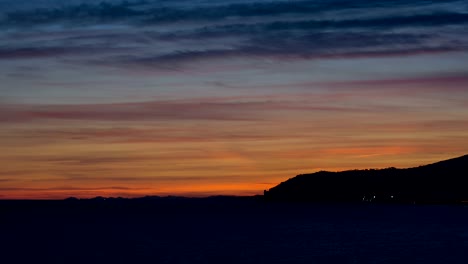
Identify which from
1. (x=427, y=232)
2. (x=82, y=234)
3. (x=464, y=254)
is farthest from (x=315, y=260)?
(x=82, y=234)

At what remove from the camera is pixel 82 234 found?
165750 mm

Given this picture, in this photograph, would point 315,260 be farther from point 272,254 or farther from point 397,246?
point 397,246

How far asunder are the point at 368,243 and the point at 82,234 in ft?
192

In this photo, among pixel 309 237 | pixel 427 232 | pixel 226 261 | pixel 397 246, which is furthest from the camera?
pixel 427 232

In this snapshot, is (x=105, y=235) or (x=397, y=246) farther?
(x=105, y=235)

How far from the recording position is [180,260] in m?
103

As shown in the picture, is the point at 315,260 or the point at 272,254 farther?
the point at 272,254

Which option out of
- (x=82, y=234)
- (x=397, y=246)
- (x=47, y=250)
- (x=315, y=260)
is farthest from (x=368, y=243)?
(x=82, y=234)

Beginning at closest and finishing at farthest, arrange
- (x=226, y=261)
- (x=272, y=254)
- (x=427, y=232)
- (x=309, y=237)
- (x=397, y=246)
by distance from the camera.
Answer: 1. (x=226, y=261)
2. (x=272, y=254)
3. (x=397, y=246)
4. (x=309, y=237)
5. (x=427, y=232)

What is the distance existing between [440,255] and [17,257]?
49.3 meters

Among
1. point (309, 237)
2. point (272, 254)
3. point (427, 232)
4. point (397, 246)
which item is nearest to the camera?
point (272, 254)

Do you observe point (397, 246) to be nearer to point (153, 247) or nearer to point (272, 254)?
point (272, 254)

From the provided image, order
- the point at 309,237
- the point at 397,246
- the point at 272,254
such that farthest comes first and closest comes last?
the point at 309,237, the point at 397,246, the point at 272,254

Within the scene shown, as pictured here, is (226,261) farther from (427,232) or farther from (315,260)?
(427,232)
